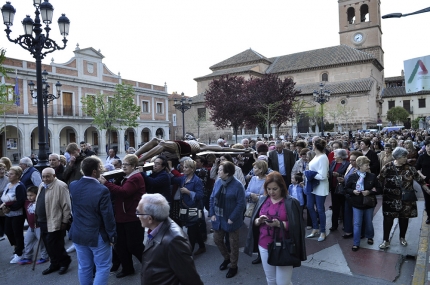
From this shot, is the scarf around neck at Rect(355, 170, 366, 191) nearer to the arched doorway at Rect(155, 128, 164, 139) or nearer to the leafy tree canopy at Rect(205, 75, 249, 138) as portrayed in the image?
the leafy tree canopy at Rect(205, 75, 249, 138)

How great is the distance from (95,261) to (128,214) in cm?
78

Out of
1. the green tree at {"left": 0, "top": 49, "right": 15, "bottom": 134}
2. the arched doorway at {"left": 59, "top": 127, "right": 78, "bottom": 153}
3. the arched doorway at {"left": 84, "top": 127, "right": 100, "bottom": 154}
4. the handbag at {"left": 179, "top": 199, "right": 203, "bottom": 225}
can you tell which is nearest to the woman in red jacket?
the handbag at {"left": 179, "top": 199, "right": 203, "bottom": 225}

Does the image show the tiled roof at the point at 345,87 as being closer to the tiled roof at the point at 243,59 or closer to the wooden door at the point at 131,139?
the tiled roof at the point at 243,59

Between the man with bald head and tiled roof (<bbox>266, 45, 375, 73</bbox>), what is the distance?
46781 millimetres

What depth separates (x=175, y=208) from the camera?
5.34 meters

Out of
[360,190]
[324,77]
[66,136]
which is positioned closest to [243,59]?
[324,77]

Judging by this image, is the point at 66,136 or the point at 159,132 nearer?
the point at 66,136

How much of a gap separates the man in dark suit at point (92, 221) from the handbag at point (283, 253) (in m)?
1.92

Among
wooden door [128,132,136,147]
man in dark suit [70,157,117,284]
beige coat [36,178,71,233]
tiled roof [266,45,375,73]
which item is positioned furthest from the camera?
tiled roof [266,45,375,73]

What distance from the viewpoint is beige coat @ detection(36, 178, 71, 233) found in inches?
181

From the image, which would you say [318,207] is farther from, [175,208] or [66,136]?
[66,136]

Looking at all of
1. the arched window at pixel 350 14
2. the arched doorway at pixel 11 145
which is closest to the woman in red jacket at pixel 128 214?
the arched doorway at pixel 11 145

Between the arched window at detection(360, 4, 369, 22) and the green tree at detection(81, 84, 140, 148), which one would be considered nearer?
the green tree at detection(81, 84, 140, 148)

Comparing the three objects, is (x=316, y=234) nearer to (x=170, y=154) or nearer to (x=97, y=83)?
(x=170, y=154)
